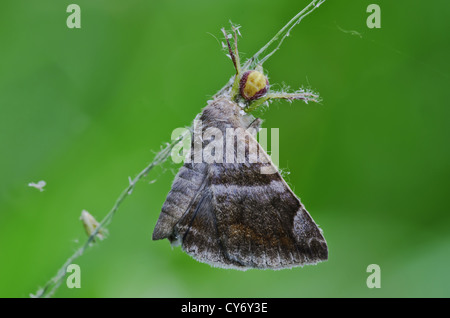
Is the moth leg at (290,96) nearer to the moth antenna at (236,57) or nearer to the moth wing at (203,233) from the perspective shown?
the moth antenna at (236,57)

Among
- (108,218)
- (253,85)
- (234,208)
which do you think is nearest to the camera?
(108,218)

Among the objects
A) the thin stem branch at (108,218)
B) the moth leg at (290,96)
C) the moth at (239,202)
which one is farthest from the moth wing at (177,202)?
the moth leg at (290,96)

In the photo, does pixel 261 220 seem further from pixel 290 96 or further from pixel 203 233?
pixel 290 96

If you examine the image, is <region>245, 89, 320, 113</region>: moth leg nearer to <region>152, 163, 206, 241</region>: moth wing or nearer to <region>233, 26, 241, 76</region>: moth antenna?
<region>233, 26, 241, 76</region>: moth antenna

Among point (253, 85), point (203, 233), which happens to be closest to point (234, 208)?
point (203, 233)

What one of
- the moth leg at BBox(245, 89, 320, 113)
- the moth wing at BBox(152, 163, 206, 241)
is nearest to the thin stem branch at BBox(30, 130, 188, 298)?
the moth wing at BBox(152, 163, 206, 241)

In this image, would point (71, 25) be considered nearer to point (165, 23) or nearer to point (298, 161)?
point (165, 23)

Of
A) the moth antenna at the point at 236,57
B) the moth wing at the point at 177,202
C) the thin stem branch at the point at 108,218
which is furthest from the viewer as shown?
the moth wing at the point at 177,202
